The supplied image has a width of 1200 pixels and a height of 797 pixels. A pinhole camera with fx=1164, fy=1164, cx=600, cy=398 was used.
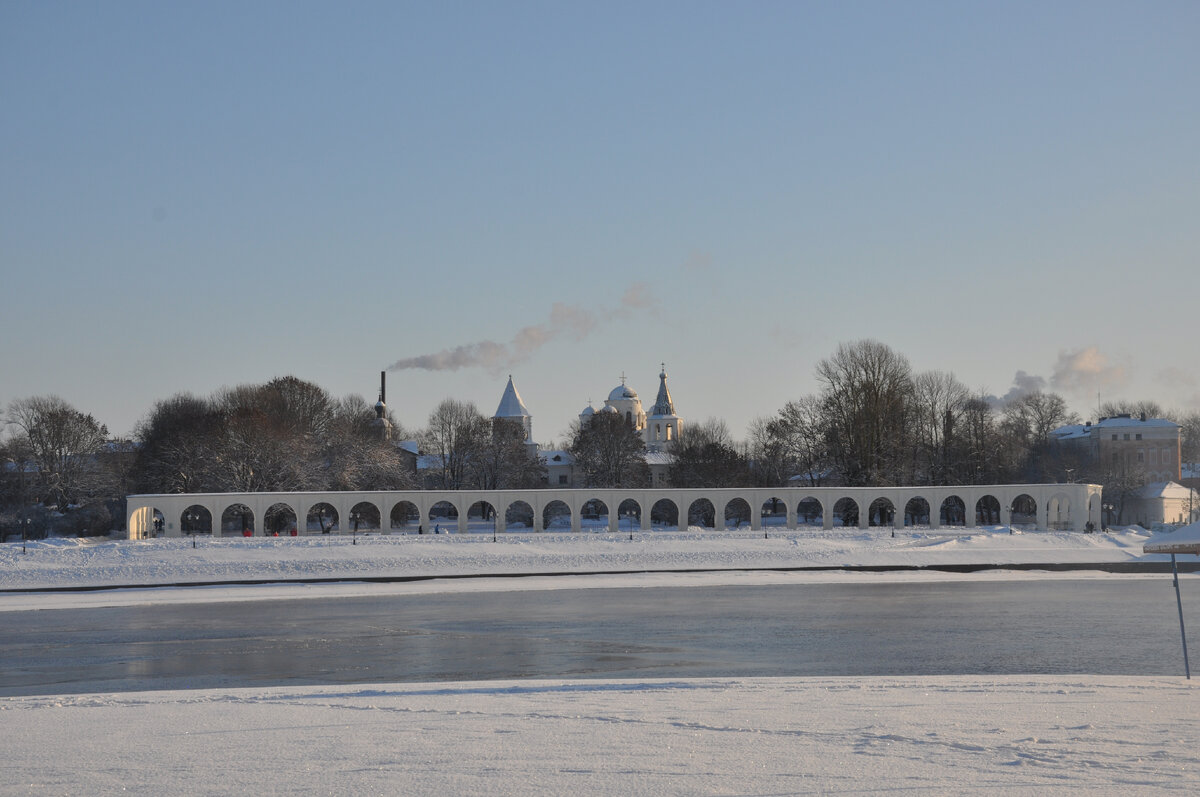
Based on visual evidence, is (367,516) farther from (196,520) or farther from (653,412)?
(653,412)

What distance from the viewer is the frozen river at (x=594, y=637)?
20.6 meters

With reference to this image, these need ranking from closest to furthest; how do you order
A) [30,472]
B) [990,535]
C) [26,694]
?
[26,694] < [990,535] < [30,472]

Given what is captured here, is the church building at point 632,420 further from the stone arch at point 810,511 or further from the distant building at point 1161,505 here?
the distant building at point 1161,505

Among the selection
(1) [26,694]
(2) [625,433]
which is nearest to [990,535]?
(2) [625,433]

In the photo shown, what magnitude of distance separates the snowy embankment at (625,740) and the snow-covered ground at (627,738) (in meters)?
0.04

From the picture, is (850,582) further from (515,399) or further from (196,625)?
(515,399)

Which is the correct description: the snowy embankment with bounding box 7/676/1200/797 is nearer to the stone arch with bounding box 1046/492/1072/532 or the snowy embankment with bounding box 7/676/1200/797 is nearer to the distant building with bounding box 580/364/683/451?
the stone arch with bounding box 1046/492/1072/532

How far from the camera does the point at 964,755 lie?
11.4 m

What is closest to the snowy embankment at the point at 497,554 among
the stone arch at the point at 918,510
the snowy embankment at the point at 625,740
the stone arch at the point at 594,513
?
the stone arch at the point at 918,510

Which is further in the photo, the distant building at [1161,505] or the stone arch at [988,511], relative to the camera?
the distant building at [1161,505]

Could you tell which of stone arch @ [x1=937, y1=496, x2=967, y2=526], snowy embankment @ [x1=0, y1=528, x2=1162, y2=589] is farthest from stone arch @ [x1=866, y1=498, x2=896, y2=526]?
snowy embankment @ [x1=0, y1=528, x2=1162, y2=589]

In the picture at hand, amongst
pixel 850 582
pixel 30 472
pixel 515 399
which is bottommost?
pixel 850 582

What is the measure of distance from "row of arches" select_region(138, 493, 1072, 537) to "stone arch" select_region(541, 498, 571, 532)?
0.28 feet

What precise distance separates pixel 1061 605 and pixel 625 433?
240 ft
